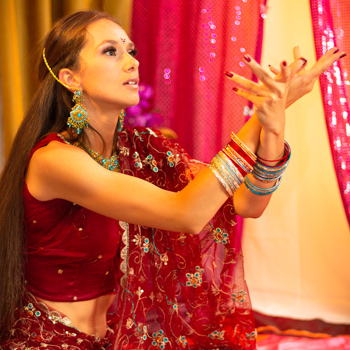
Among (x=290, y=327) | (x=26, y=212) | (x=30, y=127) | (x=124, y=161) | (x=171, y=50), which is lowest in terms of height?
(x=290, y=327)

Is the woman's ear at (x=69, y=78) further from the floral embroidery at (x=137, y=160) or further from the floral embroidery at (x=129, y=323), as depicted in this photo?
the floral embroidery at (x=129, y=323)

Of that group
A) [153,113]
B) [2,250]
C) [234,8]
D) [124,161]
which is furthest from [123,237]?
[234,8]

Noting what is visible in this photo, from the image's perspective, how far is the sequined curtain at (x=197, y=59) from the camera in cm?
210

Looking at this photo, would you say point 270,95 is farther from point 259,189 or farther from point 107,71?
point 107,71

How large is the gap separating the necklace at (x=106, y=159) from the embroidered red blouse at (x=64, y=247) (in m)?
0.15

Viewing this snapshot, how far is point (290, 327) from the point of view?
6.76ft

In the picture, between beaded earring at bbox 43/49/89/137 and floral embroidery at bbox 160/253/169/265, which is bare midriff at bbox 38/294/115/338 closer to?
floral embroidery at bbox 160/253/169/265

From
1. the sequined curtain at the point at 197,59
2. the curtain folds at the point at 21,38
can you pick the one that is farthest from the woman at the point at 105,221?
the curtain folds at the point at 21,38

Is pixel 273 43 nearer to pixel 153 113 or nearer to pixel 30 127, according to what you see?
pixel 153 113

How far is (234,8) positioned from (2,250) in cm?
143

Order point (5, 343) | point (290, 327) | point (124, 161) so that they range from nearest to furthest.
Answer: point (5, 343) → point (124, 161) → point (290, 327)

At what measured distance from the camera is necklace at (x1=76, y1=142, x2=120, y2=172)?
1469mm

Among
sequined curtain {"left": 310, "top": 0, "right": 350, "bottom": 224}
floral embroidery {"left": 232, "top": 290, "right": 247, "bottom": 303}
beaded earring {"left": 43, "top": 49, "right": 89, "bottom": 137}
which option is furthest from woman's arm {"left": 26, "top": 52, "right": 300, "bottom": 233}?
sequined curtain {"left": 310, "top": 0, "right": 350, "bottom": 224}

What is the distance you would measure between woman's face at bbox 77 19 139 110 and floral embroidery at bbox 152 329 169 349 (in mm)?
730
